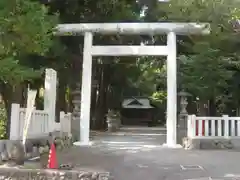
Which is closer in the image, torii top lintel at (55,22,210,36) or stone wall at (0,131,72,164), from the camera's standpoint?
stone wall at (0,131,72,164)

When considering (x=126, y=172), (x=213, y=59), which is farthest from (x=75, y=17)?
(x=126, y=172)

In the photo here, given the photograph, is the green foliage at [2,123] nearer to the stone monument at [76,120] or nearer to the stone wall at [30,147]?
the stone wall at [30,147]

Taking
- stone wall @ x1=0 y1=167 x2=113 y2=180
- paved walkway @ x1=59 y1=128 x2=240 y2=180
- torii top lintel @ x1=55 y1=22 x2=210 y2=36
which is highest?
torii top lintel @ x1=55 y1=22 x2=210 y2=36

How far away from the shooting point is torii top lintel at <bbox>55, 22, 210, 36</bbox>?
1305cm

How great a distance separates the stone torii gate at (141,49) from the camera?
1315 centimetres

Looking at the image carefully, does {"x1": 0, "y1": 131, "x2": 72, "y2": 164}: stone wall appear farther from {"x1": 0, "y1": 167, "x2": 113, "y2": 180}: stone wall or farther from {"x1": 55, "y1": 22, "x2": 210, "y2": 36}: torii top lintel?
{"x1": 55, "y1": 22, "x2": 210, "y2": 36}: torii top lintel

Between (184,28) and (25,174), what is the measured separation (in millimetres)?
8252

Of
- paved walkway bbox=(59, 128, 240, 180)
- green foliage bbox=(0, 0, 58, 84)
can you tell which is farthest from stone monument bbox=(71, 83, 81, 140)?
green foliage bbox=(0, 0, 58, 84)

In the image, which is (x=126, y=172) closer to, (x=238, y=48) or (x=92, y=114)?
(x=238, y=48)

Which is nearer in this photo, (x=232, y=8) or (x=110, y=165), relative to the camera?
(x=110, y=165)

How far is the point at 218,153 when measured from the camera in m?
11.2

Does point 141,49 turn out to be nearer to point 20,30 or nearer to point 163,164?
point 163,164

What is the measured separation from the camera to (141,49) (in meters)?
13.4

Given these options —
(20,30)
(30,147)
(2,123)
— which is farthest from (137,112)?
(20,30)
